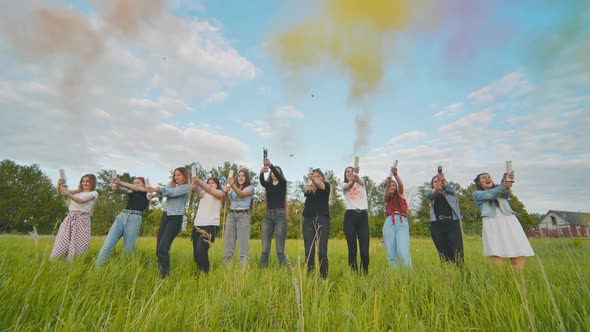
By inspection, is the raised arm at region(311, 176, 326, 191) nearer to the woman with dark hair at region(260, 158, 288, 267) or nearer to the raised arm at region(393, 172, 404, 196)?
the woman with dark hair at region(260, 158, 288, 267)

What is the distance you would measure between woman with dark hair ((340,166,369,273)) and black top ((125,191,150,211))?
4368mm

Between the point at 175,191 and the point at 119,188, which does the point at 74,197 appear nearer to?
the point at 119,188

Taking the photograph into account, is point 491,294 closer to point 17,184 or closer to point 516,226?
point 516,226

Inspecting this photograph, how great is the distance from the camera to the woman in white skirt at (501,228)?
15.7ft

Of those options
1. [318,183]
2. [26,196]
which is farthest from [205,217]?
[26,196]

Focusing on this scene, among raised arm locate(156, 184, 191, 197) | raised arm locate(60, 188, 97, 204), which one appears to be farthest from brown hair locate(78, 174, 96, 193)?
raised arm locate(156, 184, 191, 197)

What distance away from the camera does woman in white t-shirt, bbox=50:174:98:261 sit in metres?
5.83

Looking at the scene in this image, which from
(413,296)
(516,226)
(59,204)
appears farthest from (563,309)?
(59,204)

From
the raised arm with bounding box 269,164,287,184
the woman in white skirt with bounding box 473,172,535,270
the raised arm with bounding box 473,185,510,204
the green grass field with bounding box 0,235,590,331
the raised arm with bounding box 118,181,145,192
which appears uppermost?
the raised arm with bounding box 269,164,287,184

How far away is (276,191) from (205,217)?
156 centimetres

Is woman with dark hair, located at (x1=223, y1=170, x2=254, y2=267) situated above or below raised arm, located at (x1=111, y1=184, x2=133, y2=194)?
below

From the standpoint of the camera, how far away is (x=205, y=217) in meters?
5.98

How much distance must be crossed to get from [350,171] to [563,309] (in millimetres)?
4292

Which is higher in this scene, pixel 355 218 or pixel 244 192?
pixel 244 192
